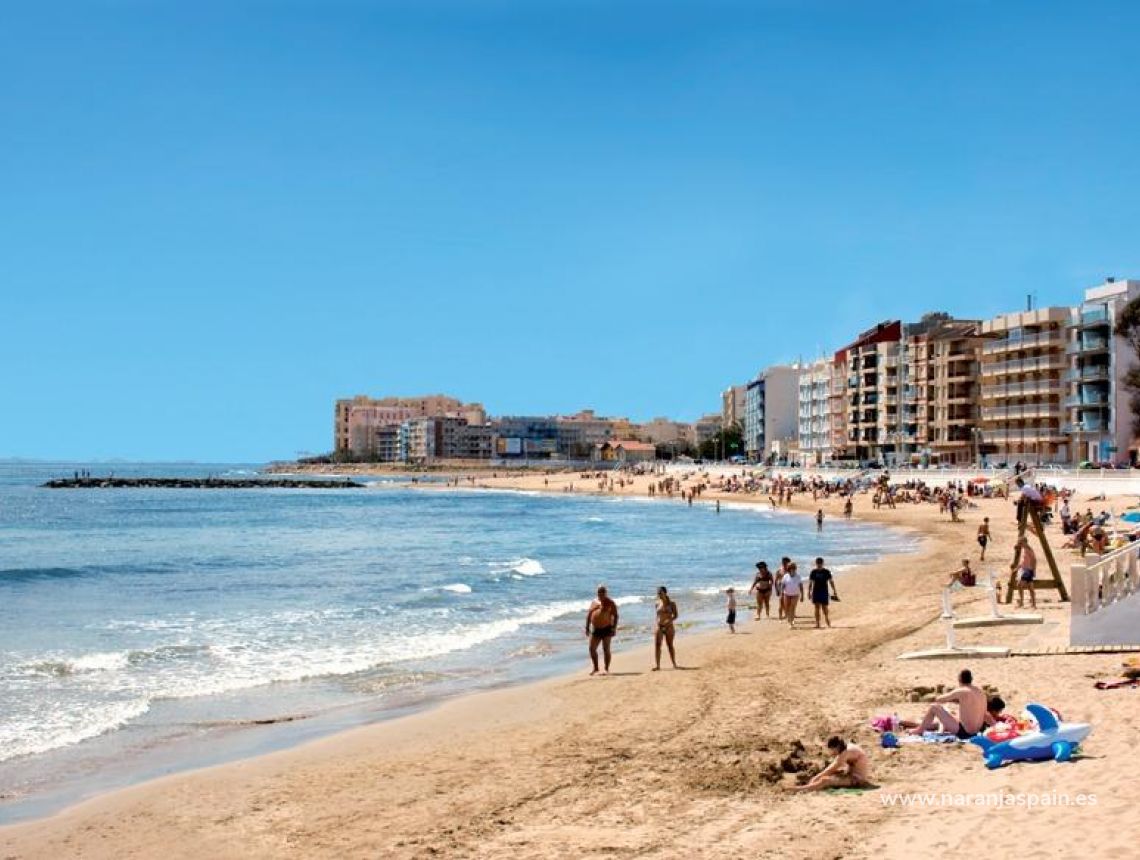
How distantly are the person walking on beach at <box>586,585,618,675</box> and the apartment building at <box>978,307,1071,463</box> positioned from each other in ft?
200

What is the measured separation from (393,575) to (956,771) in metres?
26.8

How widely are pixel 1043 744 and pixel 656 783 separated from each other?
10.5ft

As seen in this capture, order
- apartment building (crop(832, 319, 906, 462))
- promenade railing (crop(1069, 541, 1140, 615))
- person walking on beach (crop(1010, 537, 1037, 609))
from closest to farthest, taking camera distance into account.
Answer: promenade railing (crop(1069, 541, 1140, 615)) < person walking on beach (crop(1010, 537, 1037, 609)) < apartment building (crop(832, 319, 906, 462))

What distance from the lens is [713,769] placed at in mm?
10086

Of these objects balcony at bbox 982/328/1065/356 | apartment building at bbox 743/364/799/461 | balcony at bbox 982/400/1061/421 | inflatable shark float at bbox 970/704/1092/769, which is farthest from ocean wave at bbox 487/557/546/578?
apartment building at bbox 743/364/799/461

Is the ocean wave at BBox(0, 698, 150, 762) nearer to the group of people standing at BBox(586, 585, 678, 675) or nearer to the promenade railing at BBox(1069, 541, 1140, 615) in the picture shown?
the group of people standing at BBox(586, 585, 678, 675)

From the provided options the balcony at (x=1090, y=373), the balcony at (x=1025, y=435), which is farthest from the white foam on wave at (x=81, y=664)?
the balcony at (x=1025, y=435)

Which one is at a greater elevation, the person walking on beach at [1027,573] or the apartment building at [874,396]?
the apartment building at [874,396]

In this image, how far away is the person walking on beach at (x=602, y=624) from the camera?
16.5 m

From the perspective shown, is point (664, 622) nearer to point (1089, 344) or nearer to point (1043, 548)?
point (1043, 548)

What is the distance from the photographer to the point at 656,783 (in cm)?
984

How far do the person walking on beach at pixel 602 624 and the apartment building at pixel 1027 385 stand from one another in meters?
60.8

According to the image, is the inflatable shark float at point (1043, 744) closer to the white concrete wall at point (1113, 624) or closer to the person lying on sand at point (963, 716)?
the person lying on sand at point (963, 716)

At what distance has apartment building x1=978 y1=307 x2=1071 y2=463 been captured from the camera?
7256 centimetres
